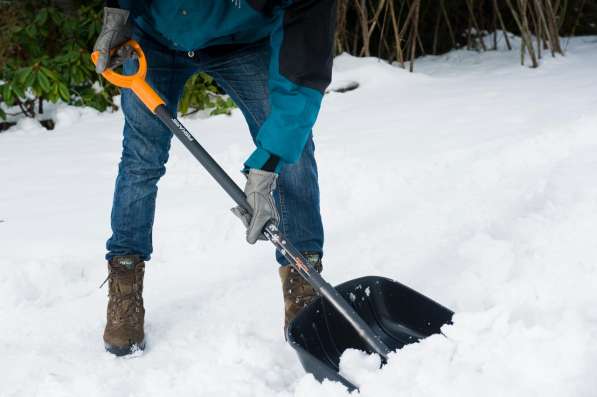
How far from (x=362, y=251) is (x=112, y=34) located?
1.04 meters

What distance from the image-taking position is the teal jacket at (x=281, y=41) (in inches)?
58.4

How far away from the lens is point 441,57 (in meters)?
5.23

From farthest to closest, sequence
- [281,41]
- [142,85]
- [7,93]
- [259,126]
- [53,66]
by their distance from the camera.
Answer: [53,66] → [7,93] → [259,126] → [142,85] → [281,41]

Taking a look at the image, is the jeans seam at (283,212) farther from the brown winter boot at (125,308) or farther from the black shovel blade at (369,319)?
the brown winter boot at (125,308)

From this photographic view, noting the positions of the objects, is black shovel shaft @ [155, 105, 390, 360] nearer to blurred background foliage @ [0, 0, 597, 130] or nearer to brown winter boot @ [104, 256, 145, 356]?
brown winter boot @ [104, 256, 145, 356]

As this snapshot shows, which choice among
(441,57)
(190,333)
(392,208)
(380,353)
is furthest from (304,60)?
(441,57)

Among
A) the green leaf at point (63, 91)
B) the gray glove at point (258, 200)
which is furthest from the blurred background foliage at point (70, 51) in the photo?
the gray glove at point (258, 200)

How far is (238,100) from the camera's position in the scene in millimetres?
1824

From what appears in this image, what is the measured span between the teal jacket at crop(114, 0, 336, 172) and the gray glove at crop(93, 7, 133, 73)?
3.3 inches

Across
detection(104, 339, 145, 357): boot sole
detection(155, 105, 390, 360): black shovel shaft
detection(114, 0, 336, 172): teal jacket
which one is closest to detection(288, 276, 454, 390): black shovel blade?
detection(155, 105, 390, 360): black shovel shaft

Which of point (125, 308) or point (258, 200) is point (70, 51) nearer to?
point (125, 308)

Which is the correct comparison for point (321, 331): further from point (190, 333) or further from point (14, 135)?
point (14, 135)

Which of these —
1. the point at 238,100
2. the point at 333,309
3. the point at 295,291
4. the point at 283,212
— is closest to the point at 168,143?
the point at 238,100

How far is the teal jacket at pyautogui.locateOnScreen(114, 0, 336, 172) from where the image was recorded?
1.48 meters
